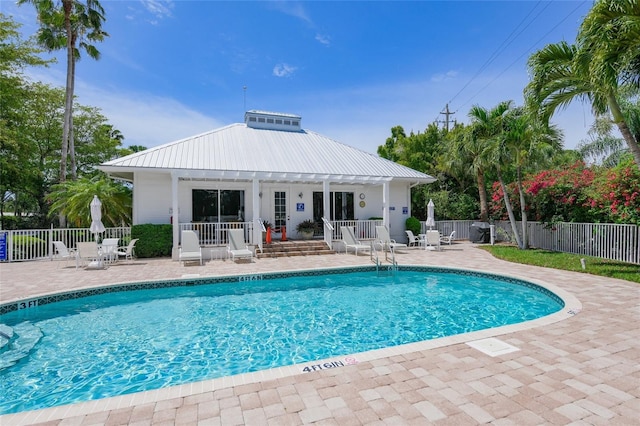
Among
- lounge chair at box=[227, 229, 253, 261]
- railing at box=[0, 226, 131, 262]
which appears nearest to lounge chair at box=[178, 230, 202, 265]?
lounge chair at box=[227, 229, 253, 261]

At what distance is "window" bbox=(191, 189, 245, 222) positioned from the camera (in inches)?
609

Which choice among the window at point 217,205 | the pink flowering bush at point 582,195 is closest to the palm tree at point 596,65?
the pink flowering bush at point 582,195

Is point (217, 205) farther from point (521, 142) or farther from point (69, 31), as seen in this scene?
point (521, 142)

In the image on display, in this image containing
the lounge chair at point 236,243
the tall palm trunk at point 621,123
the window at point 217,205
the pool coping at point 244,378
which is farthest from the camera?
the window at point 217,205

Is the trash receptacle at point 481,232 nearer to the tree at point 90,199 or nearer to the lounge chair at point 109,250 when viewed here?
Answer: the lounge chair at point 109,250

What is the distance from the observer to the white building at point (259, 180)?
13938 mm

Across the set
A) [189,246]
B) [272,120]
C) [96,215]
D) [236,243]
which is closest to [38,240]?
[96,215]

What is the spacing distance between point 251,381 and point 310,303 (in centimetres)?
462

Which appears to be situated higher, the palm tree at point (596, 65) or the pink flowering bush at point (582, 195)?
the palm tree at point (596, 65)

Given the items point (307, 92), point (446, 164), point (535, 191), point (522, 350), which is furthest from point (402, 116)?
point (522, 350)

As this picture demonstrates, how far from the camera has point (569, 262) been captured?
10883 mm

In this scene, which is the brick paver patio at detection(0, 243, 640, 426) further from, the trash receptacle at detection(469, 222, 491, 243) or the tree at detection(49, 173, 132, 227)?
the tree at detection(49, 173, 132, 227)

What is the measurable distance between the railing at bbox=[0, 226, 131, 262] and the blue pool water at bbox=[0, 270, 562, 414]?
272 inches

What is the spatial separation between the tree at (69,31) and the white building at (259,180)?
7618 millimetres
